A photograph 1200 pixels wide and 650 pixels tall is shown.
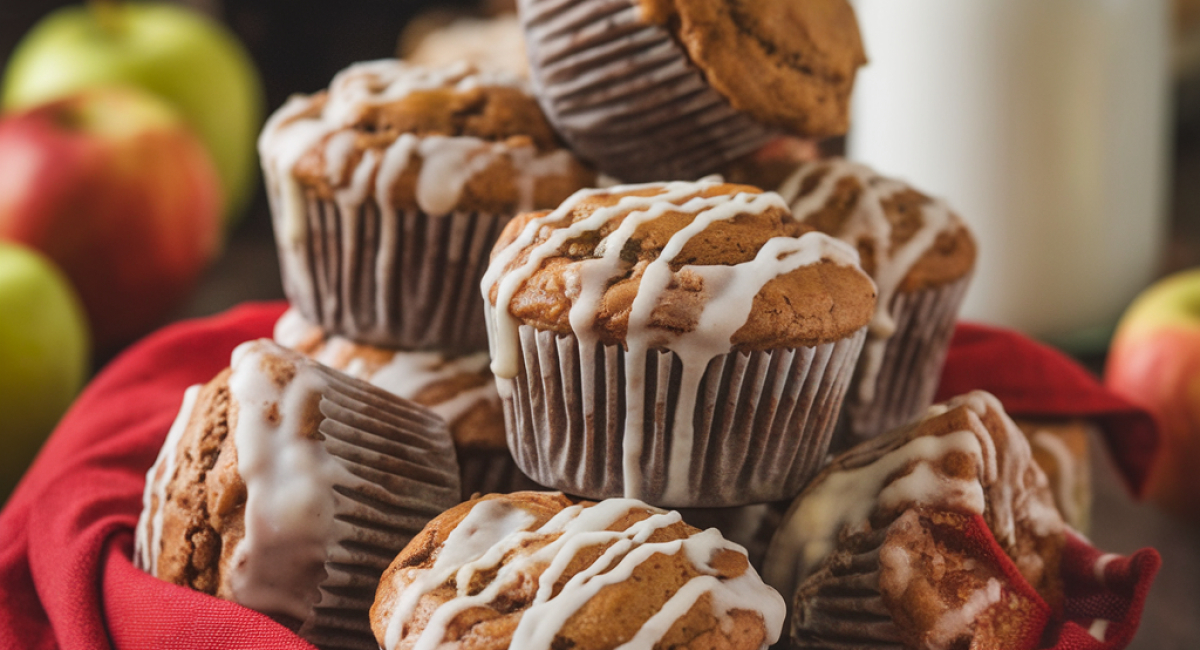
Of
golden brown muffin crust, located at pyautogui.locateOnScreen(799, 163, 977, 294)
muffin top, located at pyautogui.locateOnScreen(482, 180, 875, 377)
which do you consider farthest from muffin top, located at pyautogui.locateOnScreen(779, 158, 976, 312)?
muffin top, located at pyautogui.locateOnScreen(482, 180, 875, 377)

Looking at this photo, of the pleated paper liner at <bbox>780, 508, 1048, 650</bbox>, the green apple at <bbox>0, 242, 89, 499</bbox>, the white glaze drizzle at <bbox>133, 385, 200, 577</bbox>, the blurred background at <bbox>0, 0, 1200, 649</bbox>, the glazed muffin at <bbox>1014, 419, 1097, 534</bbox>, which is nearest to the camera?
the pleated paper liner at <bbox>780, 508, 1048, 650</bbox>

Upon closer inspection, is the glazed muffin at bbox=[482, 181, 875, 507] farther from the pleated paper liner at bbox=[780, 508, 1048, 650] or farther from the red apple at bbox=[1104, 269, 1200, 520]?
the red apple at bbox=[1104, 269, 1200, 520]

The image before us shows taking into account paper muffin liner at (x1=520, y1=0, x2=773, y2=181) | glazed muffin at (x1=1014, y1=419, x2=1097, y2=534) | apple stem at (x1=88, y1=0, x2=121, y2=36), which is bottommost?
glazed muffin at (x1=1014, y1=419, x2=1097, y2=534)

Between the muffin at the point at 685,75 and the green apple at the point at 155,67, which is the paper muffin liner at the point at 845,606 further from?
the green apple at the point at 155,67

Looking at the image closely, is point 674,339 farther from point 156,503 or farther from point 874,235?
point 156,503

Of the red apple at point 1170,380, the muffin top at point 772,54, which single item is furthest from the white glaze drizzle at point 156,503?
the red apple at point 1170,380

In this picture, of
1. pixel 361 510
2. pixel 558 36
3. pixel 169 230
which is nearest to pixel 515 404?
pixel 361 510
